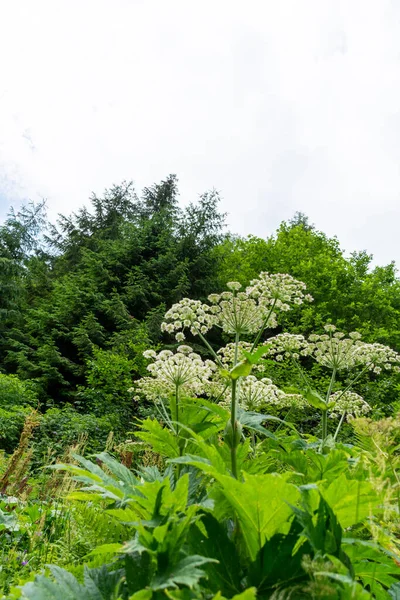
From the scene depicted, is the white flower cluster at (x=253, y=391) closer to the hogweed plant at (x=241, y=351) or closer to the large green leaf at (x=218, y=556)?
the hogweed plant at (x=241, y=351)

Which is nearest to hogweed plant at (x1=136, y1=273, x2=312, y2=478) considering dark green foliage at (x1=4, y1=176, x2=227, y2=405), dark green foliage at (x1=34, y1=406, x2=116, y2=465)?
dark green foliage at (x1=34, y1=406, x2=116, y2=465)

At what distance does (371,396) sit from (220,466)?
39.6ft

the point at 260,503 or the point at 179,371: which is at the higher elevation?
the point at 179,371

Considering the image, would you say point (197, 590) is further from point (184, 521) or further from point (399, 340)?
point (399, 340)

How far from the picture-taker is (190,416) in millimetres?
1836

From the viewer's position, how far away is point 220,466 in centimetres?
111

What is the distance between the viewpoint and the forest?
836 millimetres

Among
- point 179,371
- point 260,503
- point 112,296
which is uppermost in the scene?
point 112,296

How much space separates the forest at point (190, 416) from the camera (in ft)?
2.74

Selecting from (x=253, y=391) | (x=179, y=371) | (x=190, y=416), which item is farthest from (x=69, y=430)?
(x=190, y=416)

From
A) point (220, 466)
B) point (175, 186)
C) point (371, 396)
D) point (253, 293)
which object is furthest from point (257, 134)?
point (220, 466)

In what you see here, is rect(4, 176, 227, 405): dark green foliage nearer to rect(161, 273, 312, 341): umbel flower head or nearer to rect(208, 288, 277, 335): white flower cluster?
rect(161, 273, 312, 341): umbel flower head

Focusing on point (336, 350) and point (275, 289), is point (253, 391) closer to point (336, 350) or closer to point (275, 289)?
point (336, 350)

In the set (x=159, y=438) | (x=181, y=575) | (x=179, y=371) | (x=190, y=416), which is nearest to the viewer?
(x=181, y=575)
